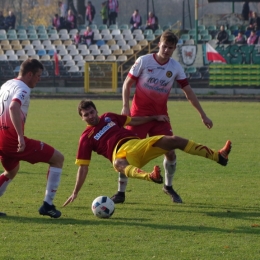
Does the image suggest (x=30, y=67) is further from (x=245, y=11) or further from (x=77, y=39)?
(x=77, y=39)

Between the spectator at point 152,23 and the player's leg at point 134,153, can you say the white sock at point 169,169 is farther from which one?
the spectator at point 152,23

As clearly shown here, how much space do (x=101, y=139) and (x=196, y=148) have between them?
1103 mm

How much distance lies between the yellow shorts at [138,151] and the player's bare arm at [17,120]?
1151mm

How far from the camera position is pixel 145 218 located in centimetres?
779

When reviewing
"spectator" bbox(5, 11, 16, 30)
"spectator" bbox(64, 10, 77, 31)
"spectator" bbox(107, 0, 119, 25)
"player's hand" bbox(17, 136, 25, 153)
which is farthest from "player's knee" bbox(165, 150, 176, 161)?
"spectator" bbox(5, 11, 16, 30)

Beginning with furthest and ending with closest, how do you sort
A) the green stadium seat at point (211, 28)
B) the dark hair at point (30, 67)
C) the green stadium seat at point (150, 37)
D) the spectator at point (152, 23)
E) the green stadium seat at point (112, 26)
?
the green stadium seat at point (112, 26) < the spectator at point (152, 23) < the green stadium seat at point (211, 28) < the green stadium seat at point (150, 37) < the dark hair at point (30, 67)

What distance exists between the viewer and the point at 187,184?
10.3m

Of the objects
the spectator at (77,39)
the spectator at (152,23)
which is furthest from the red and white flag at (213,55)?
the spectator at (77,39)

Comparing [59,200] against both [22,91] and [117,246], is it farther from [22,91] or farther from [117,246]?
[117,246]

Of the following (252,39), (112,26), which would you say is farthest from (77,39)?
(252,39)

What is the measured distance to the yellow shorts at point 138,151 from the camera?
777 centimetres

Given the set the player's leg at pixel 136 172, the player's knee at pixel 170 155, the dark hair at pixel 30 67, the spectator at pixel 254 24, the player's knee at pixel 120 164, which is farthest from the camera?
the spectator at pixel 254 24

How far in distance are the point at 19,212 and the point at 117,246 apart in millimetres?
2049

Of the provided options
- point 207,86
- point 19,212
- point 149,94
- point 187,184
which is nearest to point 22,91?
point 19,212
